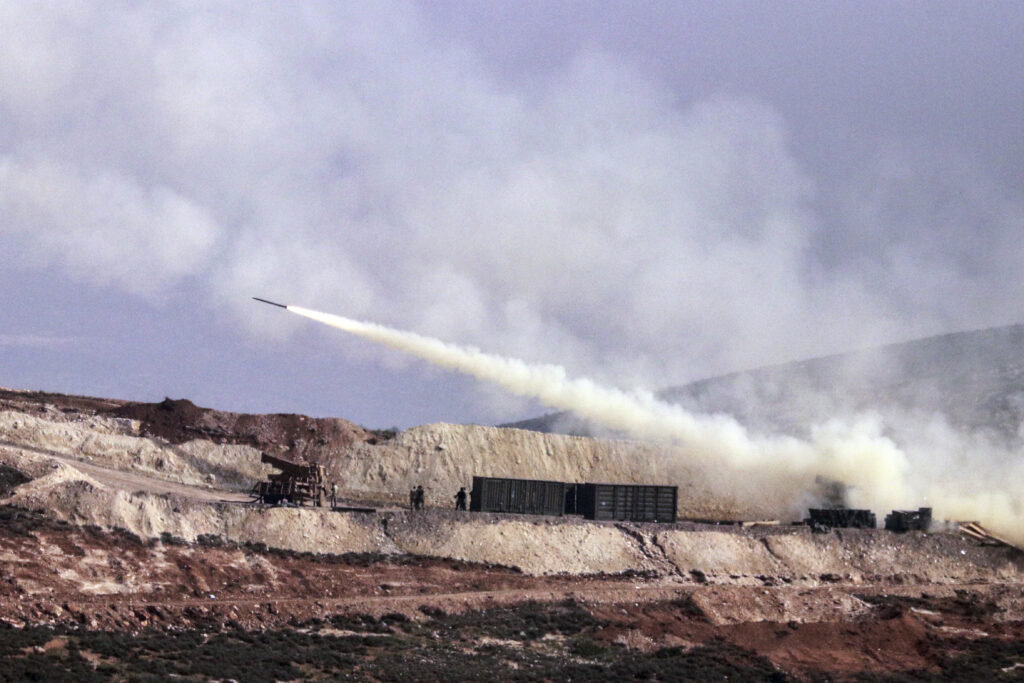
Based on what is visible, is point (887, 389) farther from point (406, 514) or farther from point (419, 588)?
point (419, 588)

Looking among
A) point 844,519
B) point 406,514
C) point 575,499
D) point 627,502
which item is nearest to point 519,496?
point 575,499

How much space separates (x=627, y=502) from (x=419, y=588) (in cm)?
1801

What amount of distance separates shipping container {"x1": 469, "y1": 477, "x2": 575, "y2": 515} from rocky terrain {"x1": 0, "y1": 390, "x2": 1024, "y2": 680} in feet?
10.5

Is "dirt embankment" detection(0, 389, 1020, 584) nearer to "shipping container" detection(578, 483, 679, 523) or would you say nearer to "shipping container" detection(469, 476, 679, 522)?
"shipping container" detection(578, 483, 679, 523)

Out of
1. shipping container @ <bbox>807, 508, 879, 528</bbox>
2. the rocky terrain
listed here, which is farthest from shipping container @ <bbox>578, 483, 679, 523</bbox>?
shipping container @ <bbox>807, 508, 879, 528</bbox>

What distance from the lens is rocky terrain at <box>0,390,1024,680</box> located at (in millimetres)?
A: 34688

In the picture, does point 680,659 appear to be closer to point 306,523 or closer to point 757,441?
point 306,523

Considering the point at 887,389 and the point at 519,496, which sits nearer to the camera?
the point at 519,496

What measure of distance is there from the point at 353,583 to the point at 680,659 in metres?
12.8

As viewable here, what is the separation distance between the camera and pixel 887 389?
126938 millimetres

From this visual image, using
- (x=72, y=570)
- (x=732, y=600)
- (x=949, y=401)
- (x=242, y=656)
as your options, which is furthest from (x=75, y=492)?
(x=949, y=401)

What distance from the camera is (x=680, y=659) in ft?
129

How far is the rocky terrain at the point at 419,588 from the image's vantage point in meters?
34.7

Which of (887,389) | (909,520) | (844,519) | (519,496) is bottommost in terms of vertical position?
(519,496)
